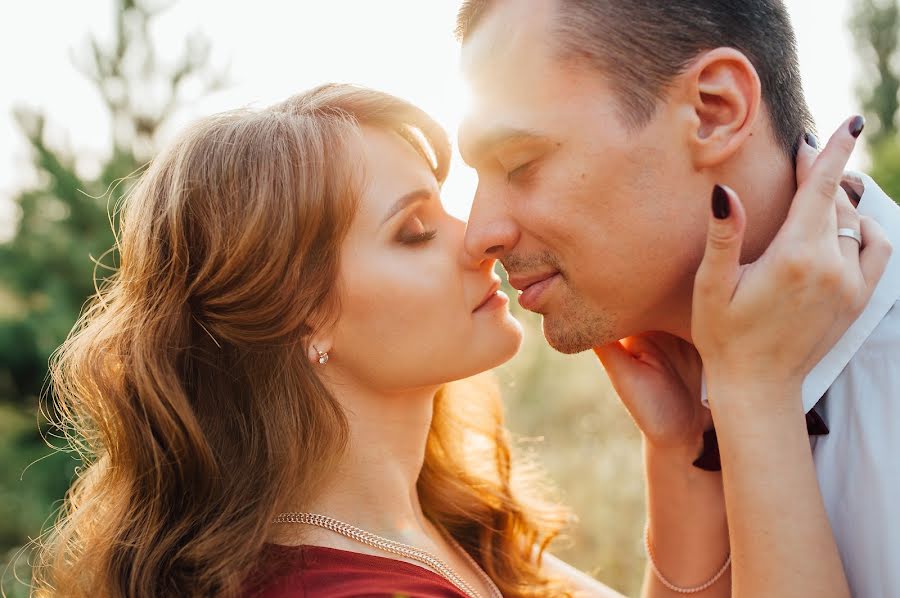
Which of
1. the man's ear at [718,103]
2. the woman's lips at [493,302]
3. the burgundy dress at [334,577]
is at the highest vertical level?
the man's ear at [718,103]

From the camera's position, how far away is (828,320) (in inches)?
81.2

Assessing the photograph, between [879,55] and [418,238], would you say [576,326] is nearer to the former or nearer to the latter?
[418,238]

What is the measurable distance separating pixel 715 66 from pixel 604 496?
462 centimetres

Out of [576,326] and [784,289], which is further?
[576,326]

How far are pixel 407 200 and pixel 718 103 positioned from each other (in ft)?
3.04

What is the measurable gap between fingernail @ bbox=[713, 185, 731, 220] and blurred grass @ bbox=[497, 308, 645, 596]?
6.74 ft

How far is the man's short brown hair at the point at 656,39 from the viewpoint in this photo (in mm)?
2281

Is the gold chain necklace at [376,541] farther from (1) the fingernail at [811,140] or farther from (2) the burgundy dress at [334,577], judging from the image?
(1) the fingernail at [811,140]

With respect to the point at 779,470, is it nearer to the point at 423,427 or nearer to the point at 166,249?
the point at 423,427

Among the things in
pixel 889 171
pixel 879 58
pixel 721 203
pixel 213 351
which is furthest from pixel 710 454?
pixel 879 58

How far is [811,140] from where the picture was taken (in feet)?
8.12

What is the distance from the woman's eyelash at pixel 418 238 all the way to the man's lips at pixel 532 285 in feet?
0.92

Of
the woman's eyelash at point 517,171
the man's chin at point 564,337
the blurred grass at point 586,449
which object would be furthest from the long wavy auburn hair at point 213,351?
the blurred grass at point 586,449

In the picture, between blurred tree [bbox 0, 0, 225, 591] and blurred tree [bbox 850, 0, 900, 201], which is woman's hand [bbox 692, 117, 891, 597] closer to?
blurred tree [bbox 0, 0, 225, 591]
